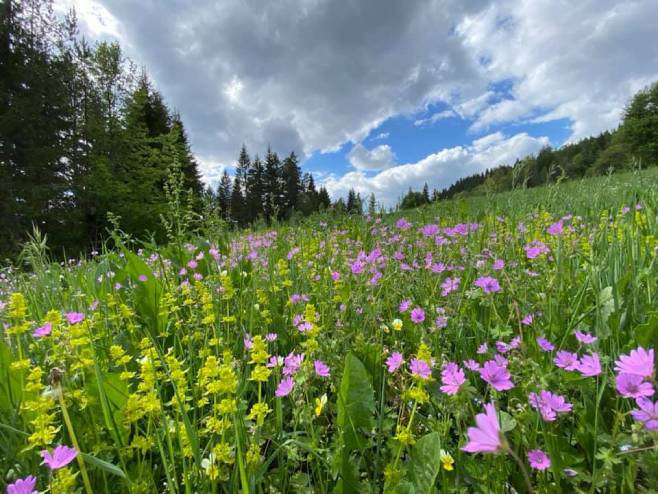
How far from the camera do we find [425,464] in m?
0.88

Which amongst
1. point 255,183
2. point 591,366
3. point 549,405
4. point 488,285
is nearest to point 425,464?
point 549,405

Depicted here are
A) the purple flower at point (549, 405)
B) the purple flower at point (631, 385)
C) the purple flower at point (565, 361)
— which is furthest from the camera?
the purple flower at point (565, 361)

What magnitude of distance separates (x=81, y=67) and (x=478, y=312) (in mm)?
26610

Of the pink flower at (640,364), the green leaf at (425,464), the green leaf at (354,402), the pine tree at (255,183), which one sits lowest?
the green leaf at (425,464)

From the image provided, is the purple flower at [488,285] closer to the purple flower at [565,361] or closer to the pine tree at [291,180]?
the purple flower at [565,361]

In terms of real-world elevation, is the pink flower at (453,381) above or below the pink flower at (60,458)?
below

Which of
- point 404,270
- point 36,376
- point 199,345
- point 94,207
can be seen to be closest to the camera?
point 36,376

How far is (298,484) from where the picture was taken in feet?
3.01

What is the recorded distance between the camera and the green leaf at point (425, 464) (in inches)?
33.4

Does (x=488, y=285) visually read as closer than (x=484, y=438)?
No

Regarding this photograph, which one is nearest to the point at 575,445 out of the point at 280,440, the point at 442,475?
the point at 442,475

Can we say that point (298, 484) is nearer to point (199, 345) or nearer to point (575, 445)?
point (575, 445)

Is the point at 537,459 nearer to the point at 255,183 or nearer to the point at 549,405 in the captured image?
the point at 549,405

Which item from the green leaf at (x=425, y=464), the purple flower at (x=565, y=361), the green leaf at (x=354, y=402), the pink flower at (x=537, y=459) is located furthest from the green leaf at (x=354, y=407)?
the purple flower at (x=565, y=361)
